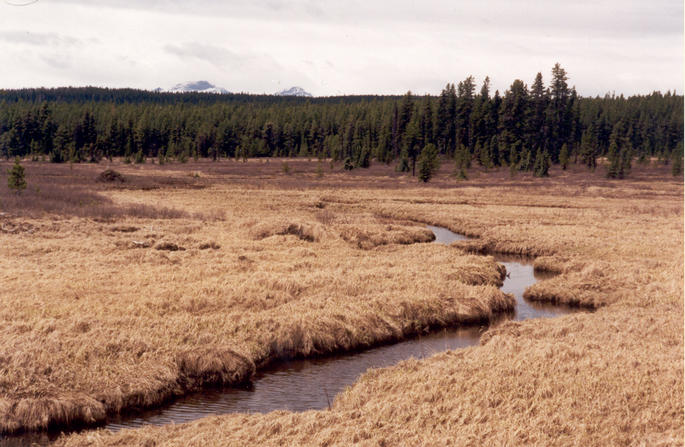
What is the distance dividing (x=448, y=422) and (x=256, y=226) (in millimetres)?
23204

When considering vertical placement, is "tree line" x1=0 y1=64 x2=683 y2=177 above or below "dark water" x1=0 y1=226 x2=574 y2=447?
above

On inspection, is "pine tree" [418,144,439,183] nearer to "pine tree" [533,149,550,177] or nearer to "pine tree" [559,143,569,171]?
"pine tree" [533,149,550,177]

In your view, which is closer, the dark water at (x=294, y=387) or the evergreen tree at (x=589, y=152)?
the dark water at (x=294, y=387)

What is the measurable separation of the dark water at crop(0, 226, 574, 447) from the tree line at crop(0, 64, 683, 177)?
200 feet

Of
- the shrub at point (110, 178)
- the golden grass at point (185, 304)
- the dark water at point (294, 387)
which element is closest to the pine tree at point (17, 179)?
the golden grass at point (185, 304)

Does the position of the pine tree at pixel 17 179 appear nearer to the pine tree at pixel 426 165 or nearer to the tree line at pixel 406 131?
the pine tree at pixel 426 165

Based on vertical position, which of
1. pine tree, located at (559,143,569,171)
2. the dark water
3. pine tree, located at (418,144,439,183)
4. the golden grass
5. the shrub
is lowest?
the dark water

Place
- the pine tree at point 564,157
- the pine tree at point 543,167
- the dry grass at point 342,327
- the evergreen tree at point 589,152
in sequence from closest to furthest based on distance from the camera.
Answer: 1. the dry grass at point 342,327
2. the pine tree at point 543,167
3. the evergreen tree at point 589,152
4. the pine tree at point 564,157

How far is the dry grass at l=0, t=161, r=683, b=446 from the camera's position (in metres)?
10.5

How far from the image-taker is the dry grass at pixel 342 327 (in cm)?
1050

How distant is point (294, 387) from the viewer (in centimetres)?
1403

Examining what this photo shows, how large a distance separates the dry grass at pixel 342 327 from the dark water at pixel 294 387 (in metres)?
0.43

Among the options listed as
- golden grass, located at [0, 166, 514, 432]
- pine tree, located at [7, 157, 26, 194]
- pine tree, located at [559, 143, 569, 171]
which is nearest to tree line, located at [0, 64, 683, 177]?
pine tree, located at [559, 143, 569, 171]

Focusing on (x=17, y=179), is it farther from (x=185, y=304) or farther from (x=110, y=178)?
(x=185, y=304)
